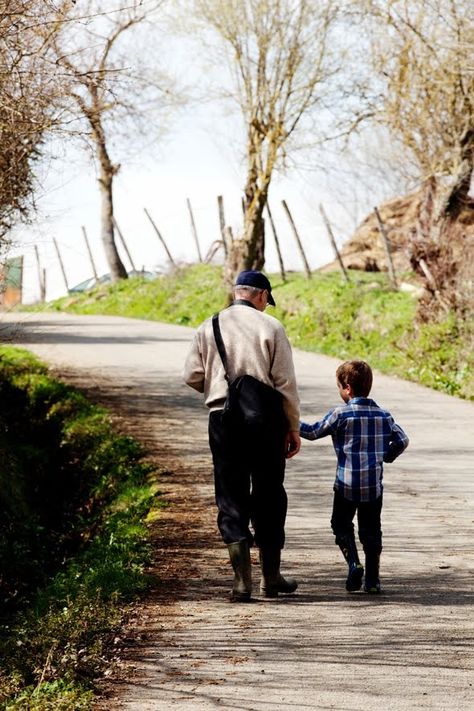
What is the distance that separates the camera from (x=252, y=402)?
7.29 meters

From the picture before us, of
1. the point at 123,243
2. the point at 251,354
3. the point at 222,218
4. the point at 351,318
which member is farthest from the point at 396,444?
the point at 123,243

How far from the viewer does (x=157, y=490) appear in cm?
1144

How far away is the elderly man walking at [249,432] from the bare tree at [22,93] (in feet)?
11.0

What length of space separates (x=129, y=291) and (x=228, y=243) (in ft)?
19.3

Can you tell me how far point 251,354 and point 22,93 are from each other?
470 centimetres

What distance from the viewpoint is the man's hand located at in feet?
24.4

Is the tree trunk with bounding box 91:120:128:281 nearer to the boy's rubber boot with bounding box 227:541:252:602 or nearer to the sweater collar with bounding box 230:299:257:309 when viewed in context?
the sweater collar with bounding box 230:299:257:309

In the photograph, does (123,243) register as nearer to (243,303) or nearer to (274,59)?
(274,59)

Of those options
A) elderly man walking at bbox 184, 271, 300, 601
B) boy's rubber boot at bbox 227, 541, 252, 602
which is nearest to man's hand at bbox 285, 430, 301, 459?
elderly man walking at bbox 184, 271, 300, 601

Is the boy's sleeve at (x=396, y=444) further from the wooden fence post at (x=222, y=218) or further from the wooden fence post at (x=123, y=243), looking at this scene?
the wooden fence post at (x=123, y=243)

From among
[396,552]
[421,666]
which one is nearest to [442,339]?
[396,552]

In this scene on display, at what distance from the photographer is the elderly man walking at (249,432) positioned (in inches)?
289

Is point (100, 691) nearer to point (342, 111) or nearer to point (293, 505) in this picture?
point (293, 505)

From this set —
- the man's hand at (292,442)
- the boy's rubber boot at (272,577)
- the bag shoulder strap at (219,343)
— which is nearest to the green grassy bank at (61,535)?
the boy's rubber boot at (272,577)
